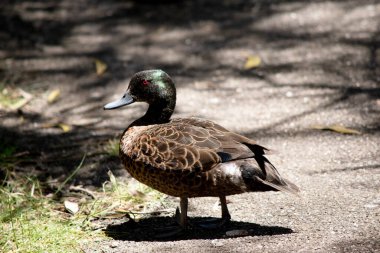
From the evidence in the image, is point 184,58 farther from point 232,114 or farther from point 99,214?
point 99,214

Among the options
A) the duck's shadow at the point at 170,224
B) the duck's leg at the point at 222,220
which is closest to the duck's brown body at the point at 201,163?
the duck's leg at the point at 222,220

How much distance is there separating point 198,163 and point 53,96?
3938mm

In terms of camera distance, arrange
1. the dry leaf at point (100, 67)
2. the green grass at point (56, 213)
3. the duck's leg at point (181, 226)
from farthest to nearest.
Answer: the dry leaf at point (100, 67), the duck's leg at point (181, 226), the green grass at point (56, 213)

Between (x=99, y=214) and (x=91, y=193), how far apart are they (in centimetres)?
48

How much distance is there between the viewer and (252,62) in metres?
8.84

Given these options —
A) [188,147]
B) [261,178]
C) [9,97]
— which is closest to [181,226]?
[188,147]

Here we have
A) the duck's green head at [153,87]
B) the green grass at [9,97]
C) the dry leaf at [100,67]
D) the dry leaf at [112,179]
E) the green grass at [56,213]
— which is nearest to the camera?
the green grass at [56,213]

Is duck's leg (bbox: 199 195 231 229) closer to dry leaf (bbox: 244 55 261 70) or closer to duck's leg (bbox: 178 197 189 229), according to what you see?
duck's leg (bbox: 178 197 189 229)

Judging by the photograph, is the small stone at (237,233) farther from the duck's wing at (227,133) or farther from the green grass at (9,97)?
the green grass at (9,97)

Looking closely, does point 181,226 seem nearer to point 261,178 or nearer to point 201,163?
point 201,163

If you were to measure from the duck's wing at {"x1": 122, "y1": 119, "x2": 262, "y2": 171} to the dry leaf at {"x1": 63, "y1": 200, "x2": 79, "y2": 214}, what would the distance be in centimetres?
80

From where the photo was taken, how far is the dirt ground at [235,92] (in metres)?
5.12

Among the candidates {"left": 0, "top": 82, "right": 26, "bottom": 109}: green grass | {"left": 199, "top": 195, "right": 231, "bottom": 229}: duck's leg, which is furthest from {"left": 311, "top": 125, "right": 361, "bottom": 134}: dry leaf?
{"left": 0, "top": 82, "right": 26, "bottom": 109}: green grass

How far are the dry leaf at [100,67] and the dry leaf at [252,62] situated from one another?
1.88 metres
